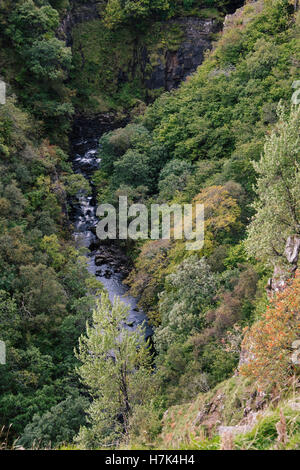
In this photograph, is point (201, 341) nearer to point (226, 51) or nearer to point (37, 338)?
point (37, 338)

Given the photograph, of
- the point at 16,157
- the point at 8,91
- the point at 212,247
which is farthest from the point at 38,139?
the point at 212,247

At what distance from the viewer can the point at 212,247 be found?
2772cm

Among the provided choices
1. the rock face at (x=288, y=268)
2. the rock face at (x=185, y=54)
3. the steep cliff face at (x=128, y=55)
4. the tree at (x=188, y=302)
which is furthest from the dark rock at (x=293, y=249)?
the rock face at (x=185, y=54)

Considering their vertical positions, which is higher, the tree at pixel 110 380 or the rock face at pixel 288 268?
the rock face at pixel 288 268

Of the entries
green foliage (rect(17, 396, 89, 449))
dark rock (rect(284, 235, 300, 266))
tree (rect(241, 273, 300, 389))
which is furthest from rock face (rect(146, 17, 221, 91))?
tree (rect(241, 273, 300, 389))

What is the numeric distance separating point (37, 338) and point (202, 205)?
49.5 ft

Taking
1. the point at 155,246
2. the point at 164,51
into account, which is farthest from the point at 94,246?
the point at 164,51

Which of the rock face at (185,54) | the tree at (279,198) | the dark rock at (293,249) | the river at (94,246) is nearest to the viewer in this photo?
the dark rock at (293,249)

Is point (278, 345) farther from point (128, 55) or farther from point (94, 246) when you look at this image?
point (128, 55)

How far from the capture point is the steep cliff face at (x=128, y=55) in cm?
6106

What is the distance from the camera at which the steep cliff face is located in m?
61.1

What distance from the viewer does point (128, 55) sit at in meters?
65.8

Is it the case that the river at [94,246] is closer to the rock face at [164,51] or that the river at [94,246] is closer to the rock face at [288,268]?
the rock face at [288,268]

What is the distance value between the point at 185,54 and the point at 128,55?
33.8ft
